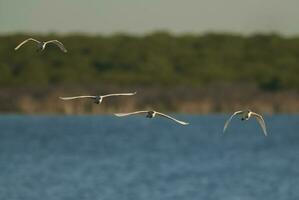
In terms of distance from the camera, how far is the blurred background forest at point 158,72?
63156 mm

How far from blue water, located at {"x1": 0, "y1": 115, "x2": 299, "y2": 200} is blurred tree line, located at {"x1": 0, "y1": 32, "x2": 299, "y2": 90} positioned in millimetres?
2319

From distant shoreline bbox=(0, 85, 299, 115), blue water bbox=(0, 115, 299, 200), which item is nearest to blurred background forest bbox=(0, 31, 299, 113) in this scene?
distant shoreline bbox=(0, 85, 299, 115)

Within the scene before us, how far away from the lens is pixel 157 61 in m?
84.0

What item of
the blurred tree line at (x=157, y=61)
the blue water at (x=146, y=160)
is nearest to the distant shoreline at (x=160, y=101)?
the blue water at (x=146, y=160)

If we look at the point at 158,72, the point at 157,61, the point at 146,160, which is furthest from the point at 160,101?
the point at 157,61

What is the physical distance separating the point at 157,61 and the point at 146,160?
3758 cm

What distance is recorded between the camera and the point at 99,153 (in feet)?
165

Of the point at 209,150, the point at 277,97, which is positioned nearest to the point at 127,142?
the point at 209,150

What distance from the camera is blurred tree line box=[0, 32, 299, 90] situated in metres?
76.2

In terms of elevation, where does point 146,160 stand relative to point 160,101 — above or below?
above

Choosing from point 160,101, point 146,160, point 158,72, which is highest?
point 146,160

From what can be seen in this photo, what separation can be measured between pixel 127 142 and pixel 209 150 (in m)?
5.20

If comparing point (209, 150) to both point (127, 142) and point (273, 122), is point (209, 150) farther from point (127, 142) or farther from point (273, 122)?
point (273, 122)

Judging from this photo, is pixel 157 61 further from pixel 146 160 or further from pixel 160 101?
pixel 146 160
